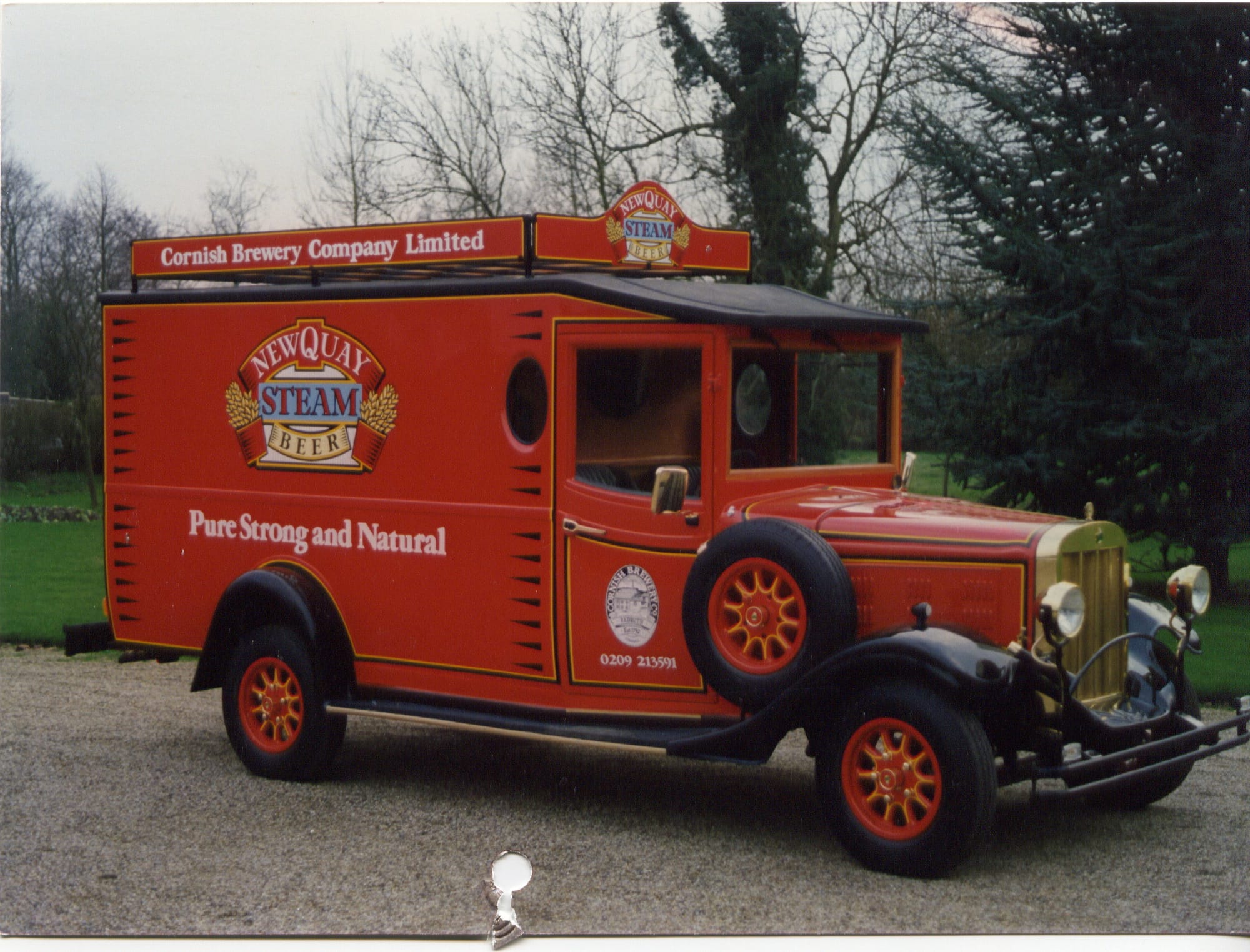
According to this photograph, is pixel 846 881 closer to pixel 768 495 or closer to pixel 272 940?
pixel 768 495

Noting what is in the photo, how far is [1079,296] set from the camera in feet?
35.0

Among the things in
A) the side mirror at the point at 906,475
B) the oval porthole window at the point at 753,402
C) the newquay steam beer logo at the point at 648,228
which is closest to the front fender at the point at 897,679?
the side mirror at the point at 906,475

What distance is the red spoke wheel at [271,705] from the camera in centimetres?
714

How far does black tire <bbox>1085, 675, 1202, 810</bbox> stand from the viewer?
6277mm

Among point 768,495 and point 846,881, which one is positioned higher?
point 768,495

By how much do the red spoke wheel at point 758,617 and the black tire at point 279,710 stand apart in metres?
2.31

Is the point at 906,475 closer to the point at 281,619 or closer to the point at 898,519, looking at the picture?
the point at 898,519

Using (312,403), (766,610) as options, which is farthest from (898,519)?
(312,403)

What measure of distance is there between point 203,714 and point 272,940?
4372 mm

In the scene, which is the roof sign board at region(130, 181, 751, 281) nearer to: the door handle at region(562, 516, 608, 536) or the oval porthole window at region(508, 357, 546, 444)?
the oval porthole window at region(508, 357, 546, 444)

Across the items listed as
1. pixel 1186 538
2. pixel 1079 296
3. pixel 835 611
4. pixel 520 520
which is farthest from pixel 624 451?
pixel 1186 538

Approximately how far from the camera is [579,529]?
6.30m

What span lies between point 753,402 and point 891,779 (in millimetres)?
2305

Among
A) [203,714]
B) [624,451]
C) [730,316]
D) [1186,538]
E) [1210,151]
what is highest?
[1210,151]
